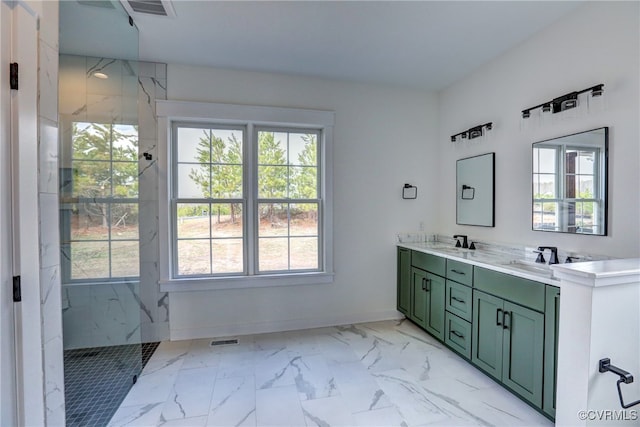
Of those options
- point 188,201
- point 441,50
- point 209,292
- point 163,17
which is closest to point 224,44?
point 163,17

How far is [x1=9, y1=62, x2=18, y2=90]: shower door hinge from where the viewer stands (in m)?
1.16

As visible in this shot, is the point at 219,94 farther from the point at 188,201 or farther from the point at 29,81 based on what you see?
the point at 29,81

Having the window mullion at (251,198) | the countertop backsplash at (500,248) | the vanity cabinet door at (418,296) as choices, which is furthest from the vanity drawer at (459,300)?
the window mullion at (251,198)

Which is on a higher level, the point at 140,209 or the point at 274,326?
the point at 140,209

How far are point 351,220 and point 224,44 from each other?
216 centimetres

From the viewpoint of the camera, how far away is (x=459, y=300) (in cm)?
259

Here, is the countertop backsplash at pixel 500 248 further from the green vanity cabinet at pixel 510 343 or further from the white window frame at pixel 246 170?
the white window frame at pixel 246 170

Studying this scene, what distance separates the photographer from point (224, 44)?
259cm

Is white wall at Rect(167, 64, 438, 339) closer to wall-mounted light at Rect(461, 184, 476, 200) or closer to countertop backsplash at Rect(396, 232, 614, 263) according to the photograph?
countertop backsplash at Rect(396, 232, 614, 263)

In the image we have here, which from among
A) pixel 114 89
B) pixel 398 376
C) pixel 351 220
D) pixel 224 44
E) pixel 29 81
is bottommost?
pixel 398 376

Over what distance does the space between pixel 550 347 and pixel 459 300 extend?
823 millimetres

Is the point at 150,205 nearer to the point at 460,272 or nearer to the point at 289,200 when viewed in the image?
the point at 289,200

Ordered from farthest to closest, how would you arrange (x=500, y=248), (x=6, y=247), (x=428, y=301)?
(x=428, y=301) < (x=500, y=248) < (x=6, y=247)

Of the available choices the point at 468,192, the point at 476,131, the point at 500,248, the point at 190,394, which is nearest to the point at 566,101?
the point at 476,131
